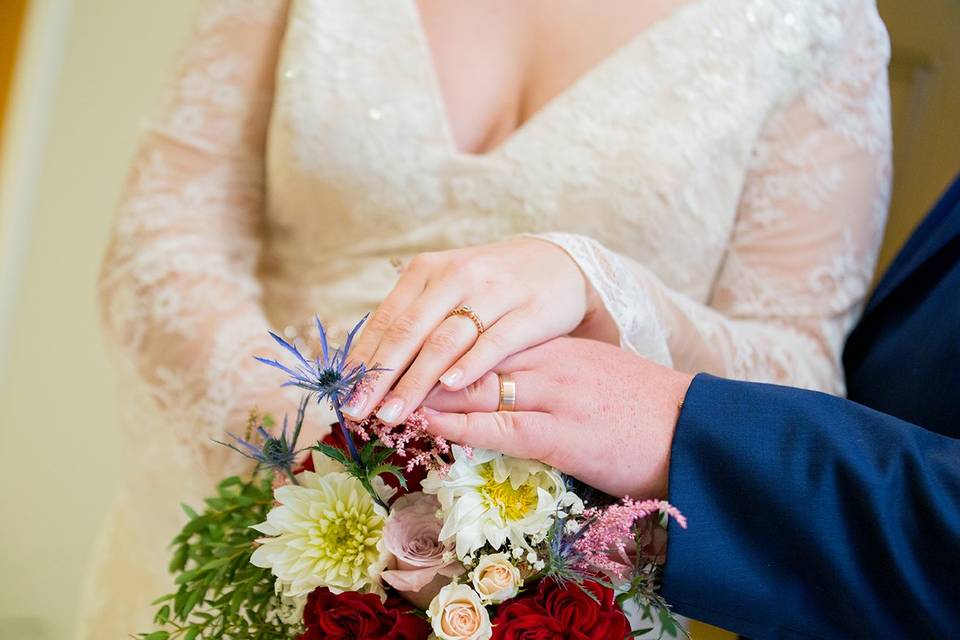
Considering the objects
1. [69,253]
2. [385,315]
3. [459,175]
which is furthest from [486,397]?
[69,253]

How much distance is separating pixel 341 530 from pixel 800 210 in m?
0.73

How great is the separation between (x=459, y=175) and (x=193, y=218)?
0.36 metres

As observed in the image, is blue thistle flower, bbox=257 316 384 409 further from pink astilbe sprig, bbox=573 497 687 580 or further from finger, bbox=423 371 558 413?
pink astilbe sprig, bbox=573 497 687 580

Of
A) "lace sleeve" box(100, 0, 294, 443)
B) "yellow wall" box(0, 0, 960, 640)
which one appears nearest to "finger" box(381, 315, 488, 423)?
"lace sleeve" box(100, 0, 294, 443)

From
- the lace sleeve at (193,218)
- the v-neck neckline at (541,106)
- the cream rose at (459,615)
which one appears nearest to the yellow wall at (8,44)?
the lace sleeve at (193,218)

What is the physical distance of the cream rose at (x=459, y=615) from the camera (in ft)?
1.87

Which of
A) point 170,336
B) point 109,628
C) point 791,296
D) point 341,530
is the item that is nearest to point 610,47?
point 791,296

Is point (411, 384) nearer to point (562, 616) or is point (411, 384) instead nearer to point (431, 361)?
point (431, 361)

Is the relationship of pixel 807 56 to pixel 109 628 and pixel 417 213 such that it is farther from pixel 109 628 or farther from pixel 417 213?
pixel 109 628

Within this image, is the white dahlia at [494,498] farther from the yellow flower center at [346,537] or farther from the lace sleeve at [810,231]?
the lace sleeve at [810,231]

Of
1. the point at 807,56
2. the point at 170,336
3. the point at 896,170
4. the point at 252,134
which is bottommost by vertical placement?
the point at 170,336

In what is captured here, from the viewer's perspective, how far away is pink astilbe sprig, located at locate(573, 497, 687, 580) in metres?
0.60

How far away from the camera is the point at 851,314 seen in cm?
108

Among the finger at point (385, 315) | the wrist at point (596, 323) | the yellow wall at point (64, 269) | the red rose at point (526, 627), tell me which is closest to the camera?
the red rose at point (526, 627)
